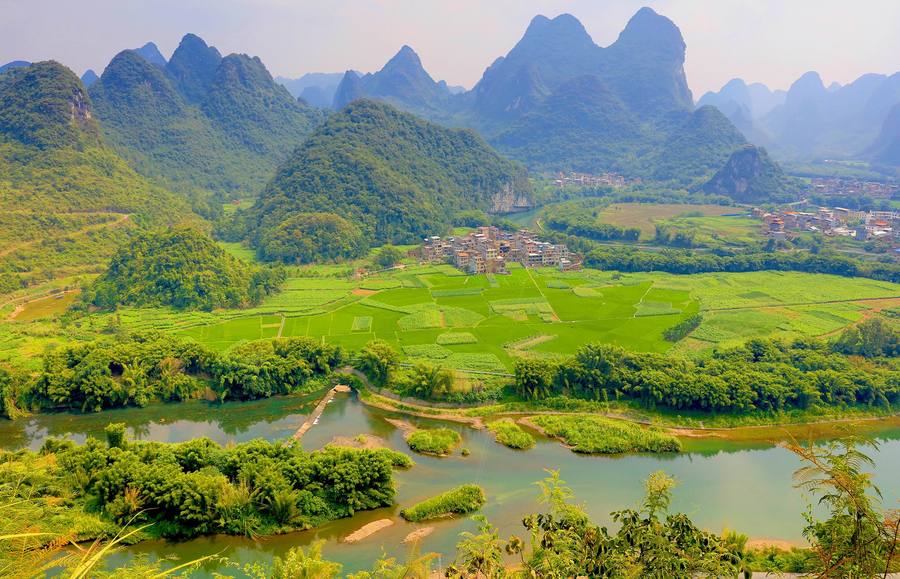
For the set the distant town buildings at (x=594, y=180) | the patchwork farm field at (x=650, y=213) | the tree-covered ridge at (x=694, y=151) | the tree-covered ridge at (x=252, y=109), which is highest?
the tree-covered ridge at (x=252, y=109)

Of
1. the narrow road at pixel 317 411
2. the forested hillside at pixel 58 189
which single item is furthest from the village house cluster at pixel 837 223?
the forested hillside at pixel 58 189

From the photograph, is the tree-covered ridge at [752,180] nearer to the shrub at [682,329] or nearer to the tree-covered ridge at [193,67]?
the shrub at [682,329]

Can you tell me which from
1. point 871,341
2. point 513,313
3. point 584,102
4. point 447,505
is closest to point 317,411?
point 447,505

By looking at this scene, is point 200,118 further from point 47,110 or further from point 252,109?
point 47,110

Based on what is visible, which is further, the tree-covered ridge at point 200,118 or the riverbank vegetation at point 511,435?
the tree-covered ridge at point 200,118

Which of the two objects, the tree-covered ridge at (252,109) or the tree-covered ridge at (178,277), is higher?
the tree-covered ridge at (252,109)

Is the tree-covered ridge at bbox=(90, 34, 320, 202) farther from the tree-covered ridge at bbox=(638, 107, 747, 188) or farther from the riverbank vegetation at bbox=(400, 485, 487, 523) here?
the riverbank vegetation at bbox=(400, 485, 487, 523)

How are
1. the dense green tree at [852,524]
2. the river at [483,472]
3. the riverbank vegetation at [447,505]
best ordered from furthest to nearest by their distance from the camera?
the riverbank vegetation at [447,505] < the river at [483,472] < the dense green tree at [852,524]
